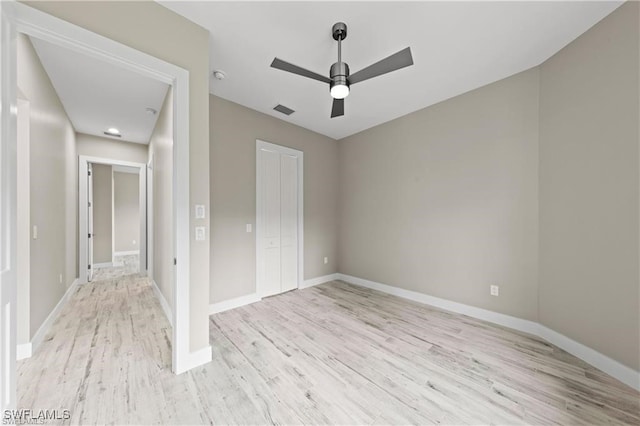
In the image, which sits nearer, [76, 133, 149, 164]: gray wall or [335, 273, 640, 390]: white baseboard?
[335, 273, 640, 390]: white baseboard

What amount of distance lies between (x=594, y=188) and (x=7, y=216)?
409cm

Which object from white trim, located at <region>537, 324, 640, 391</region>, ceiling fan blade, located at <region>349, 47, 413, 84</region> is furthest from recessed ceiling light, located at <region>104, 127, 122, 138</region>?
white trim, located at <region>537, 324, 640, 391</region>

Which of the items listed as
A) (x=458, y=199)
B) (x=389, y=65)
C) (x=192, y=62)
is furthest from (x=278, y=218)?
(x=389, y=65)

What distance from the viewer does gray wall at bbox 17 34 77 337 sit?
2209mm

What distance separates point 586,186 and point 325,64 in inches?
106

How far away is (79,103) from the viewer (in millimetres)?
3191

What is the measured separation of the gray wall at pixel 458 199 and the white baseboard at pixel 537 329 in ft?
0.27

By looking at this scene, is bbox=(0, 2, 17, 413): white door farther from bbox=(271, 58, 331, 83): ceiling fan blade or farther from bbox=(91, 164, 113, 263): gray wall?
bbox=(91, 164, 113, 263): gray wall

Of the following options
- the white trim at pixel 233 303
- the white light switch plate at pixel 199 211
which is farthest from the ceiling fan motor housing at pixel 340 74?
the white trim at pixel 233 303

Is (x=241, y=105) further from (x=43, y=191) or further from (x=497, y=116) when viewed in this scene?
(x=497, y=116)

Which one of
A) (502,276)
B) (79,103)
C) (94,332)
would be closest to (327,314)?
(502,276)

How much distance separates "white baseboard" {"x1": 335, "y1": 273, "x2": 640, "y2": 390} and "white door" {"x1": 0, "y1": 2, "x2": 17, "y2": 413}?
3844 mm

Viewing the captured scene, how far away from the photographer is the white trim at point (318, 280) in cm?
422

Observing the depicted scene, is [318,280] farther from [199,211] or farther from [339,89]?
[339,89]
